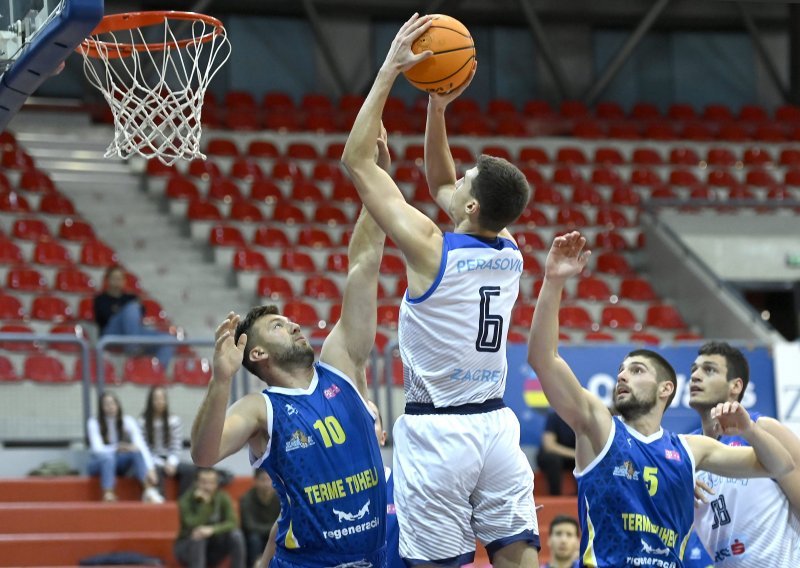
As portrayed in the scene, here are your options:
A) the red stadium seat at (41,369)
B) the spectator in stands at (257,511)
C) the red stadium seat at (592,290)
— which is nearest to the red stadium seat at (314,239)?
the red stadium seat at (592,290)

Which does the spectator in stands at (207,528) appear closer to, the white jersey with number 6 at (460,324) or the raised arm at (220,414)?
the raised arm at (220,414)

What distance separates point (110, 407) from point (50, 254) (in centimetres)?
404

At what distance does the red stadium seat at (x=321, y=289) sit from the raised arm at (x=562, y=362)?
934cm

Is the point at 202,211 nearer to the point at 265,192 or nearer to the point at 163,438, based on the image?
the point at 265,192

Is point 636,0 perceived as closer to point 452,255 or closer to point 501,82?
point 501,82

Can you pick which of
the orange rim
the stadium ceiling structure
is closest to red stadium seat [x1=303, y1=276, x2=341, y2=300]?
the stadium ceiling structure

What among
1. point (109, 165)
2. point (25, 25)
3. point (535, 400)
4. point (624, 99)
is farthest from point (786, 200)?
point (25, 25)

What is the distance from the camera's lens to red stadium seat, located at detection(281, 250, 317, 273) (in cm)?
1573

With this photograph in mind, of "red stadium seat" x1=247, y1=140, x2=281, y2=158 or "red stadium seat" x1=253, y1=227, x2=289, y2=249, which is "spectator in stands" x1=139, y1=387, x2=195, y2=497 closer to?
"red stadium seat" x1=253, y1=227, x2=289, y2=249

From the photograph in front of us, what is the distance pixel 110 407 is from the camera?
10.9 m

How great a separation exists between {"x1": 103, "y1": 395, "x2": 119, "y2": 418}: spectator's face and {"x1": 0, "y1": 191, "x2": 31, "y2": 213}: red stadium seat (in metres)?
4.92

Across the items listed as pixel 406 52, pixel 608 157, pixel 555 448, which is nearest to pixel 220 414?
pixel 406 52

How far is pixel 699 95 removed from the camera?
74.2ft

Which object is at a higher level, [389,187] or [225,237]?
[225,237]
